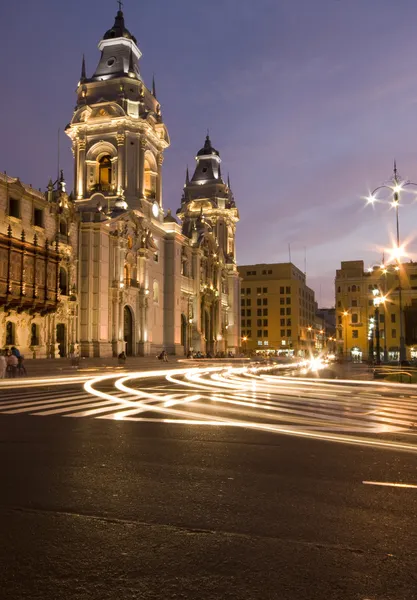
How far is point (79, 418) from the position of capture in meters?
12.3

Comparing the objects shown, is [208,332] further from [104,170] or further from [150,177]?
[104,170]

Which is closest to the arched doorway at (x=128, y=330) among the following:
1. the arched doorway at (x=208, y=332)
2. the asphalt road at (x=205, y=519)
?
the arched doorway at (x=208, y=332)

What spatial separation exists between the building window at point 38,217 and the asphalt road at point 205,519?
3632cm

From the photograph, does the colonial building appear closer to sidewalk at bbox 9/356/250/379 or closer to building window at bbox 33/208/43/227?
building window at bbox 33/208/43/227

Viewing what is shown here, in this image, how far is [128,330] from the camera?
194 ft

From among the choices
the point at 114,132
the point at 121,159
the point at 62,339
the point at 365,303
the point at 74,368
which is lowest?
the point at 74,368

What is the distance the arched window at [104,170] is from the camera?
6312 centimetres

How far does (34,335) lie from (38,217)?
30.1 feet

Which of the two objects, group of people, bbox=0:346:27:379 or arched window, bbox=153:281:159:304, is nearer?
group of people, bbox=0:346:27:379

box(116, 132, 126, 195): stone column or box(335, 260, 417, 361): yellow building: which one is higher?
box(116, 132, 126, 195): stone column

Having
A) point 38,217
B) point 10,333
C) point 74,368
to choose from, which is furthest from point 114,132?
point 74,368

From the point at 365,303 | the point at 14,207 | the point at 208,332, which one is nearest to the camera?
the point at 14,207

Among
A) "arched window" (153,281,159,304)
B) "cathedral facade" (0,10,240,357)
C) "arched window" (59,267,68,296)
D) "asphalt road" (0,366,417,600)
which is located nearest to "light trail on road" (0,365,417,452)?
"asphalt road" (0,366,417,600)

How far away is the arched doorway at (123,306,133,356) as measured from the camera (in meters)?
58.2
